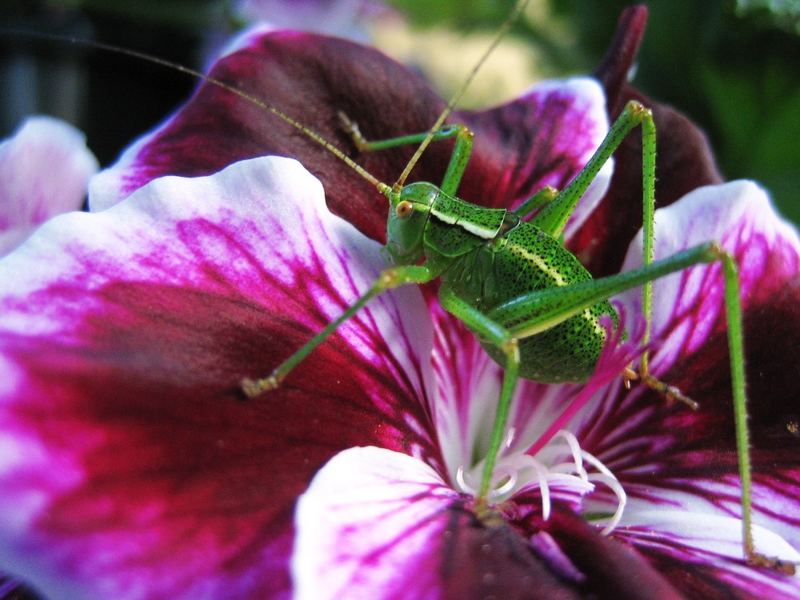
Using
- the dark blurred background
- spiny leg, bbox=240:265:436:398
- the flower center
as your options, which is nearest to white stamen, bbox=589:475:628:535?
the flower center

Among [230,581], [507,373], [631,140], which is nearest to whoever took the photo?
[230,581]

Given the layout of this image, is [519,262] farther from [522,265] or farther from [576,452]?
[576,452]

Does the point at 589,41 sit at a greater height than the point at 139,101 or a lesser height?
greater

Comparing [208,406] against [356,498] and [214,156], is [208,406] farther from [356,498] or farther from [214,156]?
[214,156]

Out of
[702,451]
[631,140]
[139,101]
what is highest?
[631,140]

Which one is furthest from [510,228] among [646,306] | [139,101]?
[139,101]

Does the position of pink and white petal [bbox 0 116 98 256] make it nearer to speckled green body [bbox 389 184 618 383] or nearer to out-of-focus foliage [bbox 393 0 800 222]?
speckled green body [bbox 389 184 618 383]
